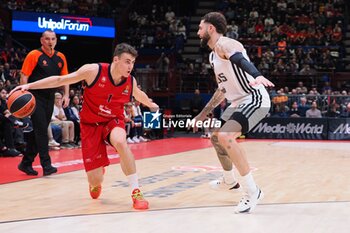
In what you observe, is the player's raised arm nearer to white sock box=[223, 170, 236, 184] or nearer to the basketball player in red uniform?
the basketball player in red uniform

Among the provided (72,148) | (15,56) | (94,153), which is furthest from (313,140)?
(94,153)

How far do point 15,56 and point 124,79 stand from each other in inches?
595

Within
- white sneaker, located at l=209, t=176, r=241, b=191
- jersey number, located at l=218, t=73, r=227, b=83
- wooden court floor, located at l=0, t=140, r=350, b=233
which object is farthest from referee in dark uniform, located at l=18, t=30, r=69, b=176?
jersey number, located at l=218, t=73, r=227, b=83

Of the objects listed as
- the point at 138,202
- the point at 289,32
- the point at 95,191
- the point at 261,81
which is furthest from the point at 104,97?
the point at 289,32

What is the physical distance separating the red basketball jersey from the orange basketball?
1.67 feet

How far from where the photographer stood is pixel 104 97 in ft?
19.3

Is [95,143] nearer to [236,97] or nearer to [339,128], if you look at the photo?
[236,97]

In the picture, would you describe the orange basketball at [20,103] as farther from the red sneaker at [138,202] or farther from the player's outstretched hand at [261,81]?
the player's outstretched hand at [261,81]

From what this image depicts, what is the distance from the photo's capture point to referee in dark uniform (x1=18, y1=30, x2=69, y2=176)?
26.2 feet

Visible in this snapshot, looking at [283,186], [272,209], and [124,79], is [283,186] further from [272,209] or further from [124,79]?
[124,79]

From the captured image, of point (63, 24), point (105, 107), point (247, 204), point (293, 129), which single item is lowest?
point (293, 129)

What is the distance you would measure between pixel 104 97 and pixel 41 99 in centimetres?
236

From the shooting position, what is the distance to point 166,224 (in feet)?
15.5

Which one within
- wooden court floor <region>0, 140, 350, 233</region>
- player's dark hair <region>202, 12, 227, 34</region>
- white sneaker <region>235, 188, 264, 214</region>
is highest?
player's dark hair <region>202, 12, 227, 34</region>
